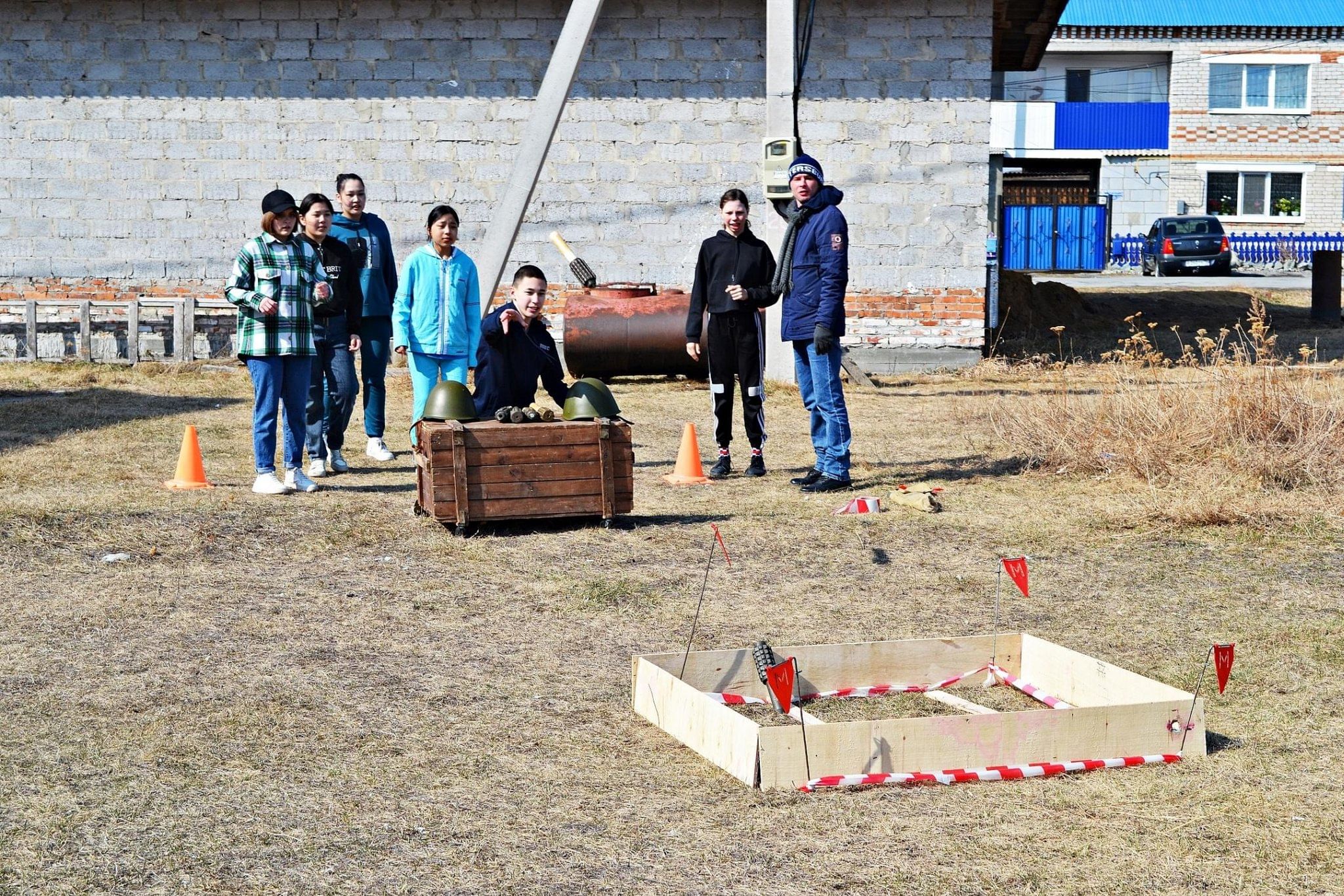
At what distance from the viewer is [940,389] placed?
669 inches

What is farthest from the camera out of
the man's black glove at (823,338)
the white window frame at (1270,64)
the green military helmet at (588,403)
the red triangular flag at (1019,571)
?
the white window frame at (1270,64)

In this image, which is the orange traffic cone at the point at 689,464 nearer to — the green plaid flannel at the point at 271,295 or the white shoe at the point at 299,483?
the white shoe at the point at 299,483

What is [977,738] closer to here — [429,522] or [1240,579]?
[1240,579]

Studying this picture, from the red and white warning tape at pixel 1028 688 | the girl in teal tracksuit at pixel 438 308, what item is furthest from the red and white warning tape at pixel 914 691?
the girl in teal tracksuit at pixel 438 308

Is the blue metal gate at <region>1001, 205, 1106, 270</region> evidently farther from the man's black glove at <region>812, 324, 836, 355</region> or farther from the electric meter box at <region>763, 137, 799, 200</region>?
the man's black glove at <region>812, 324, 836, 355</region>

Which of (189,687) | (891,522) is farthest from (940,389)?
(189,687)

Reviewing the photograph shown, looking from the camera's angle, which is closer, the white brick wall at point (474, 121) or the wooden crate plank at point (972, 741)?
the wooden crate plank at point (972, 741)

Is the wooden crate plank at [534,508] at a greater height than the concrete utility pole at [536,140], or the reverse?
the concrete utility pole at [536,140]

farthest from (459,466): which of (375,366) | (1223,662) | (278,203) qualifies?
(1223,662)

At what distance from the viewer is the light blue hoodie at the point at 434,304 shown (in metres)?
9.84

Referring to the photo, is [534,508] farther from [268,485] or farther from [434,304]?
[268,485]

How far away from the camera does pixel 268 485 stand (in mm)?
9781

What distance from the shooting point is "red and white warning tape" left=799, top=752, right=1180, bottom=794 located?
15.0 feet

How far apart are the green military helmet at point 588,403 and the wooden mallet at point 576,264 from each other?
9.09m
